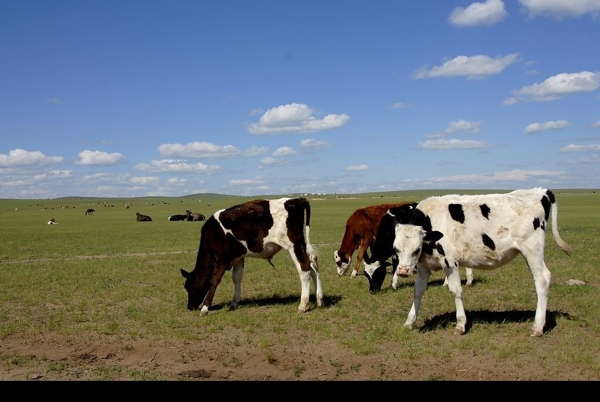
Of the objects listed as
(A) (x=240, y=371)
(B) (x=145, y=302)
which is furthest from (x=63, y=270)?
(A) (x=240, y=371)

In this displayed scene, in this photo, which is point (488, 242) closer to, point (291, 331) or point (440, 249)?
point (440, 249)

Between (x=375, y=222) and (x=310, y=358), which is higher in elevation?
(x=375, y=222)

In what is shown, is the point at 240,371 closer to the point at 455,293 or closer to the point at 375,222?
the point at 455,293

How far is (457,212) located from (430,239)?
2.66 feet

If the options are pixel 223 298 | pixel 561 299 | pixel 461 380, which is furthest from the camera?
pixel 223 298

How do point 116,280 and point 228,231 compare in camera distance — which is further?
point 116,280

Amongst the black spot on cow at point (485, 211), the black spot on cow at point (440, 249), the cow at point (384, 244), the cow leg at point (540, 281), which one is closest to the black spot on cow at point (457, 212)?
the black spot on cow at point (485, 211)

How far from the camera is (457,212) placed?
389 inches

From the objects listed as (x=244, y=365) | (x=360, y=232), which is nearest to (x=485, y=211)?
(x=244, y=365)

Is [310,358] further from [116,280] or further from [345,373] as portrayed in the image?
[116,280]

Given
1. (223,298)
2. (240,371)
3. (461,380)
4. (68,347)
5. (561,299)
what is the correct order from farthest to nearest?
(223,298)
(561,299)
(68,347)
(240,371)
(461,380)

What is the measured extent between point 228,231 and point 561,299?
774 cm

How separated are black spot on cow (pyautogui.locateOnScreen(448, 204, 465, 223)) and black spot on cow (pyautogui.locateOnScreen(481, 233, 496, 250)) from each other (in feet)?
1.54

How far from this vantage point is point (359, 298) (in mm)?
13086
